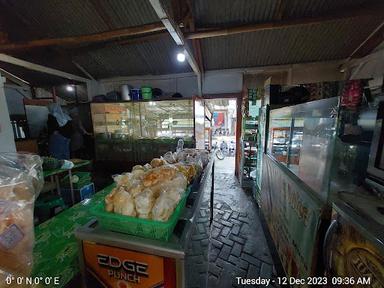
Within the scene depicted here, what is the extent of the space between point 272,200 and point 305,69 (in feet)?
11.1

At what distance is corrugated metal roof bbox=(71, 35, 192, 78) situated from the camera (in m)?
3.86

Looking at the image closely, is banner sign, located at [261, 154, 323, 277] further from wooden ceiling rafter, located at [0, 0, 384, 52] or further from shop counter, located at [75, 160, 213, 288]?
wooden ceiling rafter, located at [0, 0, 384, 52]

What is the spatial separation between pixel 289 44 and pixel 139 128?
402 cm

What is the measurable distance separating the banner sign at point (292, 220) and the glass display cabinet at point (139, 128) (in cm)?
298

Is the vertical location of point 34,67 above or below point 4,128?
above

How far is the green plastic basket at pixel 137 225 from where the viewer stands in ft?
2.55

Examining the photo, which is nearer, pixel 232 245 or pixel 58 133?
pixel 232 245

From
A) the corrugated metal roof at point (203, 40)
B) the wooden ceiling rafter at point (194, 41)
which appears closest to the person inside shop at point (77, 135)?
the corrugated metal roof at point (203, 40)

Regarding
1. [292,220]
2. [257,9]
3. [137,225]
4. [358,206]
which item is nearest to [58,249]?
[137,225]

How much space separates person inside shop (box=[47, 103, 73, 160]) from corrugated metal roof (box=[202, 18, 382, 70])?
3716 mm

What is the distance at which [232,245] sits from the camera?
225 cm

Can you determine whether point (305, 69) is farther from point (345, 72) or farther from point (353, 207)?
point (353, 207)

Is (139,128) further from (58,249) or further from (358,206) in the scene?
(358,206)

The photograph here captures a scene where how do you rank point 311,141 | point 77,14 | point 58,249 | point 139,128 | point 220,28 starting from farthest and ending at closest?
point 139,128
point 77,14
point 220,28
point 311,141
point 58,249
